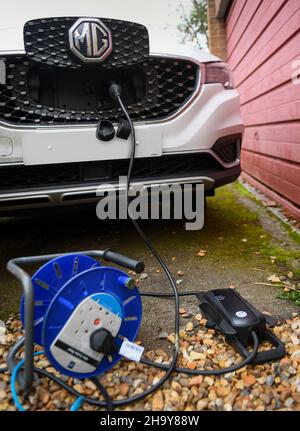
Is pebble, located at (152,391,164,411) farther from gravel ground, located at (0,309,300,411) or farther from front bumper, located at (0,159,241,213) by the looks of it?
front bumper, located at (0,159,241,213)

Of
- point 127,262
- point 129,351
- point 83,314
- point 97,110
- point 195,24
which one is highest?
point 195,24

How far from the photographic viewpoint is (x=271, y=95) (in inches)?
126

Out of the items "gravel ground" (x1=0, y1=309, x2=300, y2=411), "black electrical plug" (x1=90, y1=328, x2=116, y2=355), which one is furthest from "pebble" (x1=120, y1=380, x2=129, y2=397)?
"black electrical plug" (x1=90, y1=328, x2=116, y2=355)

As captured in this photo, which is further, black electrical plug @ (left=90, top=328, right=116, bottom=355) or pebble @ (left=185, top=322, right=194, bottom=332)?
pebble @ (left=185, top=322, right=194, bottom=332)

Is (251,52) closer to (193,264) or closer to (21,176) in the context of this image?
(193,264)

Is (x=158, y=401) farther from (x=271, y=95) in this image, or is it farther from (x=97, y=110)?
(x=271, y=95)

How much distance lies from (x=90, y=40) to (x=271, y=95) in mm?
2222

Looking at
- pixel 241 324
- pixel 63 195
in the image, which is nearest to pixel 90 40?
pixel 63 195

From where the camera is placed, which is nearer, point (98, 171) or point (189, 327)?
point (189, 327)

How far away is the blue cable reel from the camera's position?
912 millimetres

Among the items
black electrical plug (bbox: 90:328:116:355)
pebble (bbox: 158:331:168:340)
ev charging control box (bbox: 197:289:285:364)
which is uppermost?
black electrical plug (bbox: 90:328:116:355)

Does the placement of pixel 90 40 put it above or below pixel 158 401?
above

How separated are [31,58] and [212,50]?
579 centimetres

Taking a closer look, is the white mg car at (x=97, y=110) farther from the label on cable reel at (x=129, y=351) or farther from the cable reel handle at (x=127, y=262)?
the label on cable reel at (x=129, y=351)
